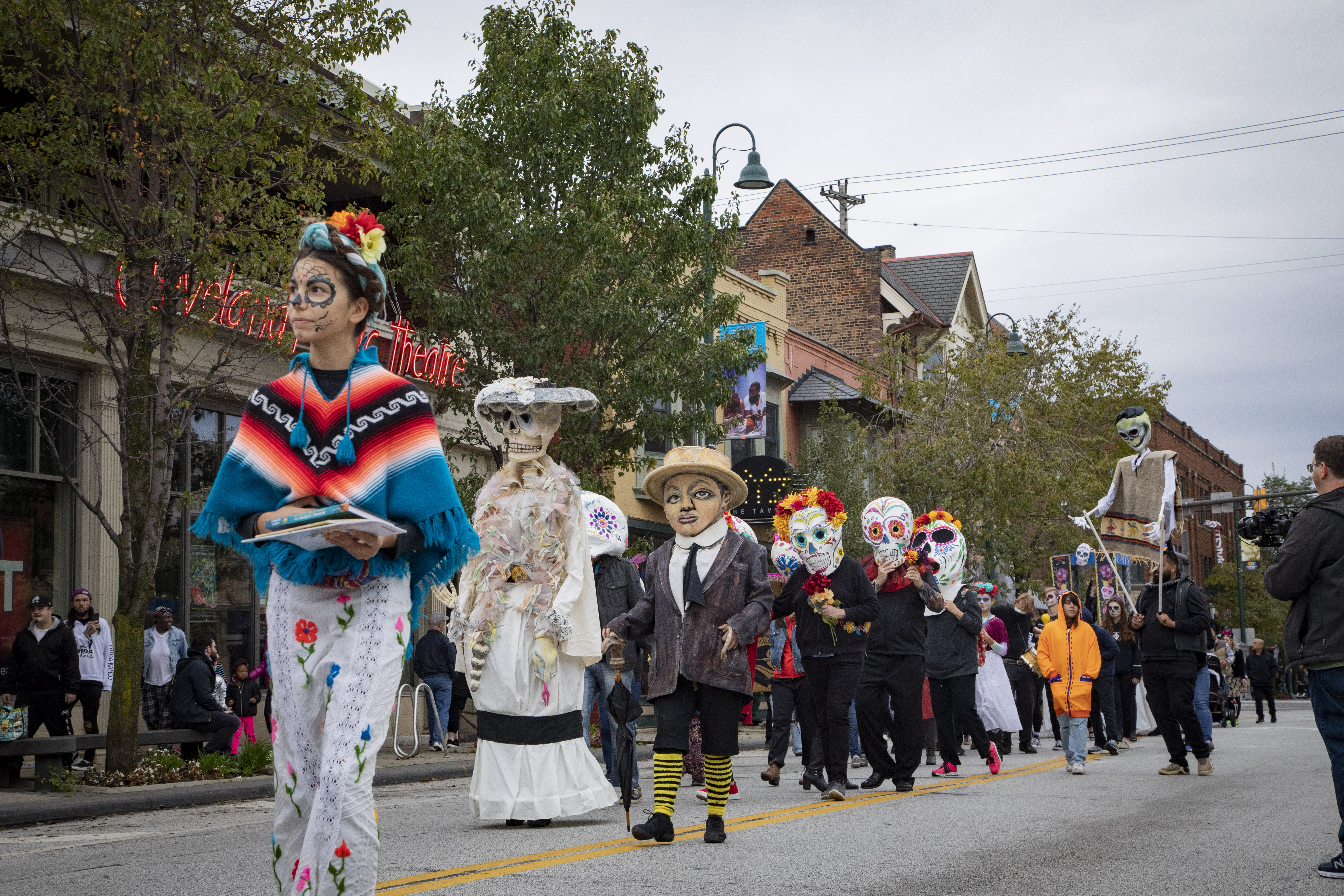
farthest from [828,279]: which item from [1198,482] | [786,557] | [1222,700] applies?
[1198,482]

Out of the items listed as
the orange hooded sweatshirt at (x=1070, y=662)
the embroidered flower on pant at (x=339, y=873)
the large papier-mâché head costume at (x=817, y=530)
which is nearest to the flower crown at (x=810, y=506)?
the large papier-mâché head costume at (x=817, y=530)

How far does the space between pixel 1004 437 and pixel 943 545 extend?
1912 cm

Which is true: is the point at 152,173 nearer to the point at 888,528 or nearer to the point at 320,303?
the point at 888,528

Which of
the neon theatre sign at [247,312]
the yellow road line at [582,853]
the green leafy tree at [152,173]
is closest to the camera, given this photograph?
the yellow road line at [582,853]

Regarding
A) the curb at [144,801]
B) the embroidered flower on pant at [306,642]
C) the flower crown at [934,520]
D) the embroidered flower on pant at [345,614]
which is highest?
the flower crown at [934,520]

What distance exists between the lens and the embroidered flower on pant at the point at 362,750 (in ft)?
14.3

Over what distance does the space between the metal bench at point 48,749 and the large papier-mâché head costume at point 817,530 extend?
678cm

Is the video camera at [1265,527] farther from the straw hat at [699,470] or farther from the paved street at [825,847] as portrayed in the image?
the straw hat at [699,470]

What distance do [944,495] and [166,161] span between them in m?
20.5

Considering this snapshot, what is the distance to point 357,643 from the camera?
4457 millimetres

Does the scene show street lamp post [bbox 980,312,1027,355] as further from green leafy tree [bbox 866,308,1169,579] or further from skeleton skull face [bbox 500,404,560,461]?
skeleton skull face [bbox 500,404,560,461]

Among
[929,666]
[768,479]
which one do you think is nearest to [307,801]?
[929,666]

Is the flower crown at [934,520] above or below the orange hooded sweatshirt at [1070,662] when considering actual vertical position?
above

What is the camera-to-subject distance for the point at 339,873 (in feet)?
14.0
